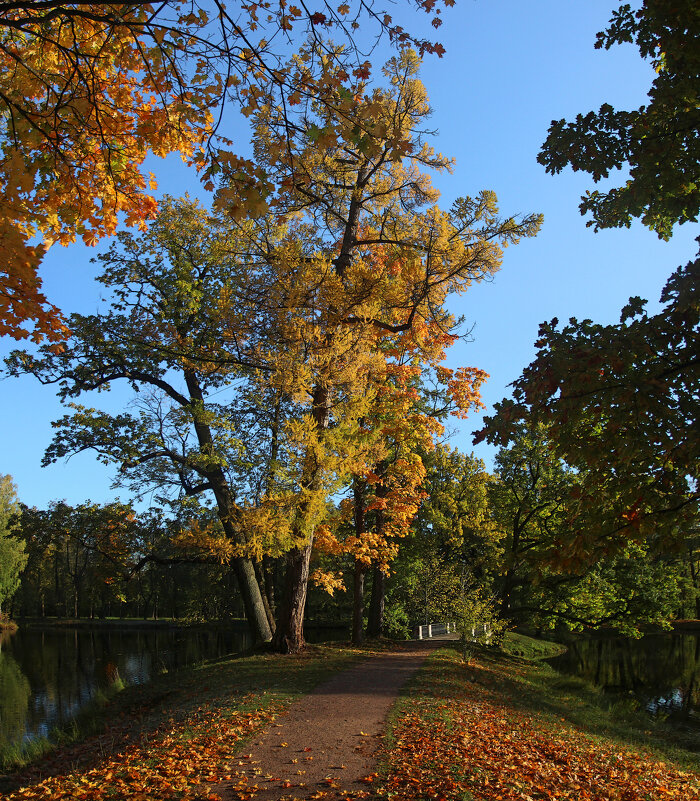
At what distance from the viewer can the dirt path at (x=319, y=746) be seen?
17.1 ft

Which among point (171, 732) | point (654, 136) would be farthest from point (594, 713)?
point (654, 136)

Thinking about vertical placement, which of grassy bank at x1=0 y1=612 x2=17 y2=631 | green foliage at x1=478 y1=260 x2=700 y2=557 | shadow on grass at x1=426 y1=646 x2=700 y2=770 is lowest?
grassy bank at x1=0 y1=612 x2=17 y2=631

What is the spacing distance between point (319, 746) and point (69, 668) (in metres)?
20.4

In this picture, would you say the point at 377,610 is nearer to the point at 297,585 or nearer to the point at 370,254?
the point at 297,585

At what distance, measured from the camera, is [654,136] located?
607 centimetres

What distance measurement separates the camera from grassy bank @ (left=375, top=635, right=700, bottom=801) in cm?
548

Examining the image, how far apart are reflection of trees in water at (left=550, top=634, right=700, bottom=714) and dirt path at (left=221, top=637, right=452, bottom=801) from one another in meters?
11.9

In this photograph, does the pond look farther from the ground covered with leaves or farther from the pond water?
the pond water

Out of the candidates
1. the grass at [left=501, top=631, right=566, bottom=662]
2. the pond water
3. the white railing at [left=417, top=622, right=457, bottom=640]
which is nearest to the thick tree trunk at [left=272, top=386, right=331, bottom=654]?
the white railing at [left=417, top=622, right=457, bottom=640]

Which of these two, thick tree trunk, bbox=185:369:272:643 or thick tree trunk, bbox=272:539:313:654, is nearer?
thick tree trunk, bbox=272:539:313:654

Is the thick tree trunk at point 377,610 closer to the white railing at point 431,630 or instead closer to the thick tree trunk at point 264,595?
the white railing at point 431,630

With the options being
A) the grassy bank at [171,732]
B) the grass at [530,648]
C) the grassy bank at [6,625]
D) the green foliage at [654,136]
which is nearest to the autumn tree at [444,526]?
the grass at [530,648]

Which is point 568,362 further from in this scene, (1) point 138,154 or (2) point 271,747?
(2) point 271,747

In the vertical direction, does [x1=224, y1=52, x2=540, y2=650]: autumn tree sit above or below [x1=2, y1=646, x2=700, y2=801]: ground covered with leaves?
above
